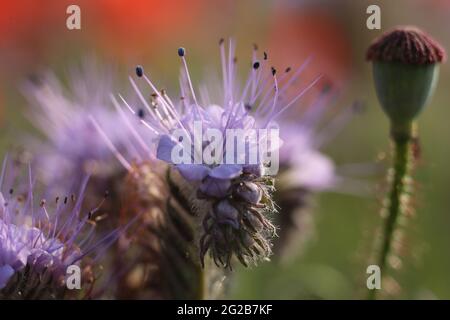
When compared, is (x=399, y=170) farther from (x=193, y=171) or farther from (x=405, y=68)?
(x=193, y=171)

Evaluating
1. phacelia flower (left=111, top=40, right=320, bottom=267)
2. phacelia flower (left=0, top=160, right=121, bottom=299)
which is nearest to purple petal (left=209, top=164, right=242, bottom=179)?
phacelia flower (left=111, top=40, right=320, bottom=267)

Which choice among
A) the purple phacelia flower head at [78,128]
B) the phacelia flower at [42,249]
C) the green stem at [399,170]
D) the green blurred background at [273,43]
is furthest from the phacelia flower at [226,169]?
the green blurred background at [273,43]

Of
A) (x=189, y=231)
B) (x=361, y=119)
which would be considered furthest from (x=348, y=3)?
(x=189, y=231)

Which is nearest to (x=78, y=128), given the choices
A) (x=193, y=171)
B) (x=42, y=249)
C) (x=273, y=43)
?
(x=42, y=249)

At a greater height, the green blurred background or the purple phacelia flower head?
the green blurred background

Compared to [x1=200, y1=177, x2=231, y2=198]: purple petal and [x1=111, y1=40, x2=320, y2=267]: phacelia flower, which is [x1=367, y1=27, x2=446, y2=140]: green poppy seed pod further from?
[x1=200, y1=177, x2=231, y2=198]: purple petal

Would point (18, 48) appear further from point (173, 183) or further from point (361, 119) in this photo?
point (173, 183)

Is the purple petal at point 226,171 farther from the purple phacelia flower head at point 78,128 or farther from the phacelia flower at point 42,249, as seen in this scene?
the purple phacelia flower head at point 78,128
